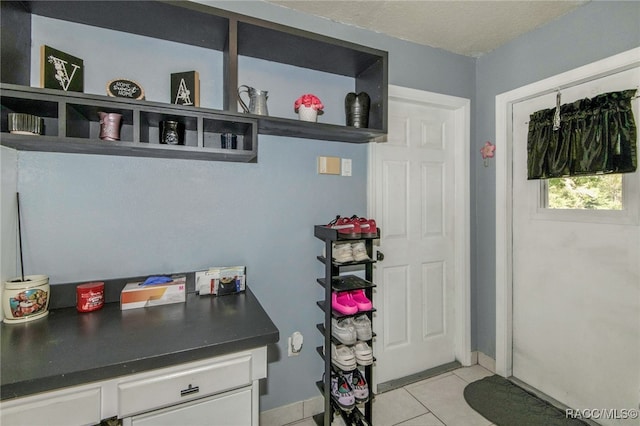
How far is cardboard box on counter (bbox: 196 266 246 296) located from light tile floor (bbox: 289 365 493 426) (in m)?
0.93

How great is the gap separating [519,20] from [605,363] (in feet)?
6.88

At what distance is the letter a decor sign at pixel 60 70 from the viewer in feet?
3.74

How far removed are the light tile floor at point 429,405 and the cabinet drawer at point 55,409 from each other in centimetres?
120

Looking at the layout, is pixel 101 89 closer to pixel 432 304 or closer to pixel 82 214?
pixel 82 214

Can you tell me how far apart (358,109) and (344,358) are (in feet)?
4.49

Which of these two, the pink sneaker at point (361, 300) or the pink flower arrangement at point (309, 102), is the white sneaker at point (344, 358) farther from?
the pink flower arrangement at point (309, 102)

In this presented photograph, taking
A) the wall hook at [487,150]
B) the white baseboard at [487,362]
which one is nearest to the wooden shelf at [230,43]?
the wall hook at [487,150]

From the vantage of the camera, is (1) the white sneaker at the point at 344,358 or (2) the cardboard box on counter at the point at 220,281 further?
(1) the white sneaker at the point at 344,358

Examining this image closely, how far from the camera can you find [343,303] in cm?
156

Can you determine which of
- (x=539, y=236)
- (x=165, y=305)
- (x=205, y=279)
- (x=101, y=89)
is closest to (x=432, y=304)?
(x=539, y=236)

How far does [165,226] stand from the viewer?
1.43 metres

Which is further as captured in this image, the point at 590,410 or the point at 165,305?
the point at 590,410

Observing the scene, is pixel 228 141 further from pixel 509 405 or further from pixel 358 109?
pixel 509 405

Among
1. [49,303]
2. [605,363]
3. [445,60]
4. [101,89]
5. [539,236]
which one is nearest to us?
[49,303]
